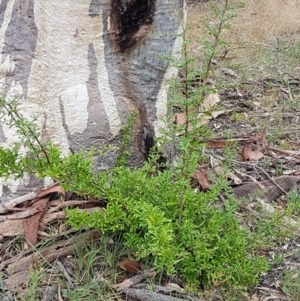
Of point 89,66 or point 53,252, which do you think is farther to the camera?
point 89,66

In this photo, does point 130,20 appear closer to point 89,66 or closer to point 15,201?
point 89,66

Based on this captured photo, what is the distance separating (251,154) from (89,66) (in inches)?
43.6

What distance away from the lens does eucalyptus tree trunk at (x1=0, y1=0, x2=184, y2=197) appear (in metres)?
2.26

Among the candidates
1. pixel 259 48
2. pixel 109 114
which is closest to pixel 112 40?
pixel 109 114

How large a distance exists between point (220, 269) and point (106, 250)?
0.45 m

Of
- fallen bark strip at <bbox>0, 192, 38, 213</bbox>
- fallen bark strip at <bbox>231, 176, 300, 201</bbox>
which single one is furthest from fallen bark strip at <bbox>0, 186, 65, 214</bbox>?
fallen bark strip at <bbox>231, 176, 300, 201</bbox>

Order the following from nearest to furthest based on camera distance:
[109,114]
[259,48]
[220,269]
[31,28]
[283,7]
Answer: [220,269]
[31,28]
[109,114]
[259,48]
[283,7]

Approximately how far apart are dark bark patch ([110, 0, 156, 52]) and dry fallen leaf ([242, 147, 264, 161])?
100 centimetres

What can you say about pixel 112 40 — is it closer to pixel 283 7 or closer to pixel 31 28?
pixel 31 28

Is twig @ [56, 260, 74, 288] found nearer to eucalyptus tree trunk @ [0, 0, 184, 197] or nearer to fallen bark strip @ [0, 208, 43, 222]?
fallen bark strip @ [0, 208, 43, 222]

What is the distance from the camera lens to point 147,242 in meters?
1.86

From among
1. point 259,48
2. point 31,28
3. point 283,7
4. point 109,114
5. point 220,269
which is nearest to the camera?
point 220,269

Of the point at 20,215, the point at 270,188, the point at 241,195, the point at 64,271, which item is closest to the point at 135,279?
the point at 64,271

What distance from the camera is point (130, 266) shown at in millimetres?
2047
